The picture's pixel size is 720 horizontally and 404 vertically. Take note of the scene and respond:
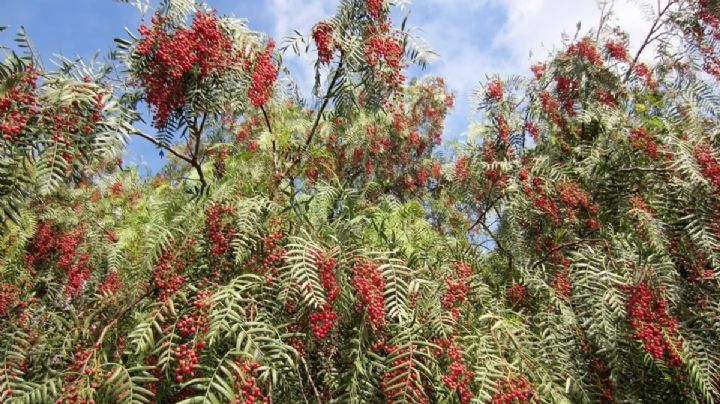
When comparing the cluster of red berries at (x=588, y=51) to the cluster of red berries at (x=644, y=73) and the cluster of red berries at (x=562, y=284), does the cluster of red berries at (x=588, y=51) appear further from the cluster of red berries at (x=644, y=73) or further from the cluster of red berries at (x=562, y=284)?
the cluster of red berries at (x=562, y=284)

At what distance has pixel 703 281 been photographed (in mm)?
3785

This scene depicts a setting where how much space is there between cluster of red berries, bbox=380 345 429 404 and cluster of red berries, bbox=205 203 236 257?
910mm

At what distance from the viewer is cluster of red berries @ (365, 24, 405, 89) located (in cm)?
331

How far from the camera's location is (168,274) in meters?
2.30

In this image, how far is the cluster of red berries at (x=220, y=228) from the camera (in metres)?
2.44

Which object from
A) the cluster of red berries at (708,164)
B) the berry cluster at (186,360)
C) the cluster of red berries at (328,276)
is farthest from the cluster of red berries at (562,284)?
the berry cluster at (186,360)

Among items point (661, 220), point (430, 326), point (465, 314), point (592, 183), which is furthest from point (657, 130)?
point (430, 326)

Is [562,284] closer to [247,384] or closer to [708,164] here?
[708,164]

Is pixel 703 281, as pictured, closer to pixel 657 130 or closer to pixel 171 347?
pixel 657 130

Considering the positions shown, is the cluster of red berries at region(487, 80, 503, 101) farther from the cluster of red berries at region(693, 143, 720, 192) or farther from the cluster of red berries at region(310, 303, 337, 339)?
the cluster of red berries at region(310, 303, 337, 339)

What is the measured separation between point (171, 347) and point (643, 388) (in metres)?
3.12

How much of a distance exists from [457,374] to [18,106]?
2001 millimetres

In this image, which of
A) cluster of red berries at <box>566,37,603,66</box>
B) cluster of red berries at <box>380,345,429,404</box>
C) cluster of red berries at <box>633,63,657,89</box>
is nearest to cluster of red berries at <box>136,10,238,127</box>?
cluster of red berries at <box>380,345,429,404</box>

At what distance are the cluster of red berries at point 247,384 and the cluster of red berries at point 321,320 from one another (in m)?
0.33
